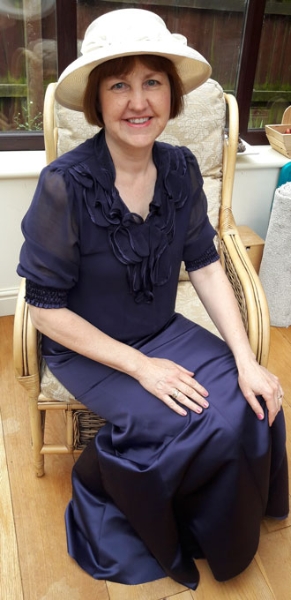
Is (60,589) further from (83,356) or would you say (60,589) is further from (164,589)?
(83,356)

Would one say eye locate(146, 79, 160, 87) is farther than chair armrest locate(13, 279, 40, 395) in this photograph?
No

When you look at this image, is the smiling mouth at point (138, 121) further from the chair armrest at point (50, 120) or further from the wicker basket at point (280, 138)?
the wicker basket at point (280, 138)

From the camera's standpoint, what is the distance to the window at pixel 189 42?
7.36 feet

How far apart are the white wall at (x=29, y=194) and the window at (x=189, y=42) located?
0.21m

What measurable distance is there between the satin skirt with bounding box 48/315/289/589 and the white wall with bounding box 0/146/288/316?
3.29 feet

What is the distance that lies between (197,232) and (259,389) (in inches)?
18.0

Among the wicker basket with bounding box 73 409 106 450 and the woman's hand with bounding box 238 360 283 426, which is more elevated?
the woman's hand with bounding box 238 360 283 426

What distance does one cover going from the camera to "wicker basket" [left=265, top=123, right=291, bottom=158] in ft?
8.21

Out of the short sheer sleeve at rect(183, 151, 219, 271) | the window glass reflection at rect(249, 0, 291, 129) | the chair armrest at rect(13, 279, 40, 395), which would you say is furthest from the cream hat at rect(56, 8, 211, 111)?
the window glass reflection at rect(249, 0, 291, 129)

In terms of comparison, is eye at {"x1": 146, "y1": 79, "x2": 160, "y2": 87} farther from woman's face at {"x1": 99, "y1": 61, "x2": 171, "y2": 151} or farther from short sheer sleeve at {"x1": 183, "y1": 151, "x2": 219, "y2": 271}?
short sheer sleeve at {"x1": 183, "y1": 151, "x2": 219, "y2": 271}

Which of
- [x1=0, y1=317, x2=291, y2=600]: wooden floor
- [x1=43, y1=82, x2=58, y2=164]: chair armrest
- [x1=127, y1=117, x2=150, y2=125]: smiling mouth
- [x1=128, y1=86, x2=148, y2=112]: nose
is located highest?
[x1=128, y1=86, x2=148, y2=112]: nose

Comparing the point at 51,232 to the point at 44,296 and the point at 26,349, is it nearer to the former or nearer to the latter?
the point at 44,296

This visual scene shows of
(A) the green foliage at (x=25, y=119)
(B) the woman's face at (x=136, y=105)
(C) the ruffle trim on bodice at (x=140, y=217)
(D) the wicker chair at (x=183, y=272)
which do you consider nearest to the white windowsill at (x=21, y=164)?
(A) the green foliage at (x=25, y=119)

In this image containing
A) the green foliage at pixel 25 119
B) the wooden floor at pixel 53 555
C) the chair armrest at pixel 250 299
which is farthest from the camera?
the green foliage at pixel 25 119
